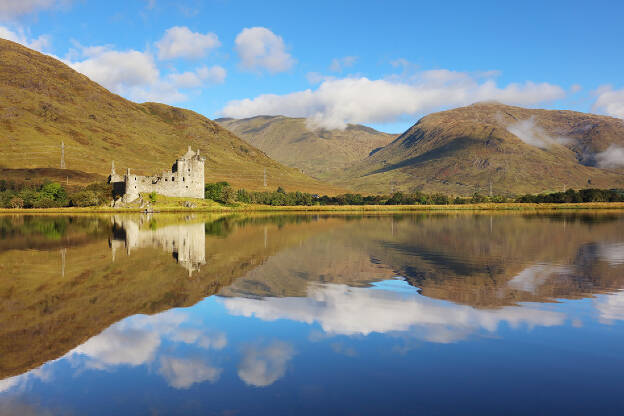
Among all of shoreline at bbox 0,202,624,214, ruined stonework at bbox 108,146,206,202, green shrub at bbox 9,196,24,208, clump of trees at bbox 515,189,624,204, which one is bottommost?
shoreline at bbox 0,202,624,214

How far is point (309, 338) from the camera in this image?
12398 mm

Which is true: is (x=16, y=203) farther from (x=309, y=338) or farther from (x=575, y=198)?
(x=575, y=198)

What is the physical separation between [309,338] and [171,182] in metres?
109

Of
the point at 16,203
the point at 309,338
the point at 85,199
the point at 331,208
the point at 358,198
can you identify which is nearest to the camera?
the point at 309,338

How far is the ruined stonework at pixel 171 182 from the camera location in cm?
10988

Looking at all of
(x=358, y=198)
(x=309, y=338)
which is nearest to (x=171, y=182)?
(x=358, y=198)

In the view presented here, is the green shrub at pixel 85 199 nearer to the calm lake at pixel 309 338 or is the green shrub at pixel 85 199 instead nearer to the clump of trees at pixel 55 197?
the clump of trees at pixel 55 197

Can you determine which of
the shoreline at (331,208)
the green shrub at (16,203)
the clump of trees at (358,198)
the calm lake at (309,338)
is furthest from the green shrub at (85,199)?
the calm lake at (309,338)

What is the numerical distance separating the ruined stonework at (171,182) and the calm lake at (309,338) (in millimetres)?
89652

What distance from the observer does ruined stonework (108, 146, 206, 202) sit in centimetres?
10988

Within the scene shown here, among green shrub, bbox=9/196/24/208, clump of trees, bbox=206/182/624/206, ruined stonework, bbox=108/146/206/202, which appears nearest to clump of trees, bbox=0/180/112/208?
green shrub, bbox=9/196/24/208

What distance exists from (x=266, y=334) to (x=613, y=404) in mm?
8229

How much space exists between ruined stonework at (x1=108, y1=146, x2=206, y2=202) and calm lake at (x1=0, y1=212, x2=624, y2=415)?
8965 cm

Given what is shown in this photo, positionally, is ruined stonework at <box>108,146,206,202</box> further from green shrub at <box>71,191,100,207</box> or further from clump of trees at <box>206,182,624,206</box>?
clump of trees at <box>206,182,624,206</box>
